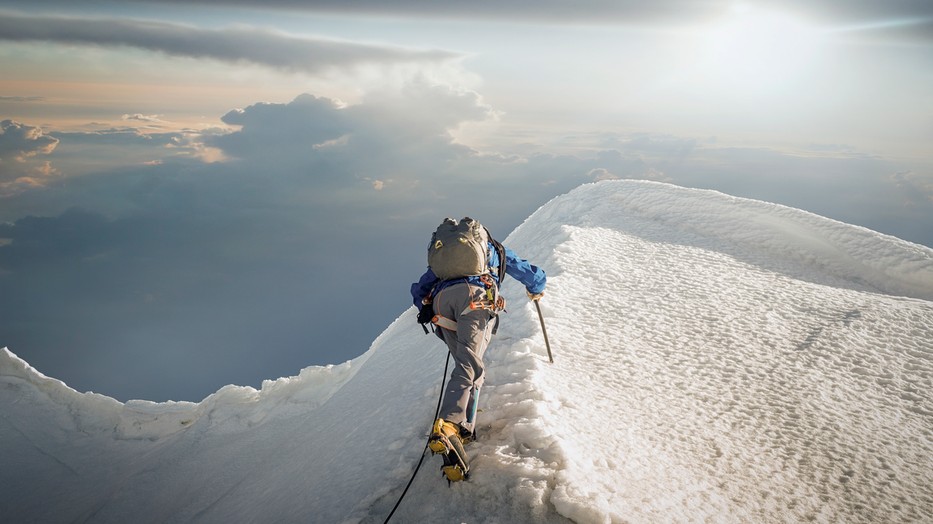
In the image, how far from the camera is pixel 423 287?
6.39m

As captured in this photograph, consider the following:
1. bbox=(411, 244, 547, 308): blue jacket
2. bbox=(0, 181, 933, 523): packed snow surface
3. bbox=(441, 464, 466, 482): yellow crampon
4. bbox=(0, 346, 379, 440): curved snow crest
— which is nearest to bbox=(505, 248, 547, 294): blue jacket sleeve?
bbox=(411, 244, 547, 308): blue jacket

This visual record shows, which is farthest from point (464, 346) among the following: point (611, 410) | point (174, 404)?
point (174, 404)

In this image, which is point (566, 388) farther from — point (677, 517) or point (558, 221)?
point (558, 221)

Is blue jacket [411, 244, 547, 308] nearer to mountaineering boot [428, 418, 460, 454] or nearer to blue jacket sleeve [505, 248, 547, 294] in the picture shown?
blue jacket sleeve [505, 248, 547, 294]

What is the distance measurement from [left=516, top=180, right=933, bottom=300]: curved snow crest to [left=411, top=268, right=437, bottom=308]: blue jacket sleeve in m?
9.13

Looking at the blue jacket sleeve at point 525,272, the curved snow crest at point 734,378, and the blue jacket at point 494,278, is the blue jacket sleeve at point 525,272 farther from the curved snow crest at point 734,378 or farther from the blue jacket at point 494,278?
the curved snow crest at point 734,378

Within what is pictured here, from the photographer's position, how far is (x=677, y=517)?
4957mm

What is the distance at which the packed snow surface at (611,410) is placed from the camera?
5.45 m

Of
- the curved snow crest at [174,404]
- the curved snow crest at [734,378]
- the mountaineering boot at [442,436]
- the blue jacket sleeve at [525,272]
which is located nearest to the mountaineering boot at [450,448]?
the mountaineering boot at [442,436]

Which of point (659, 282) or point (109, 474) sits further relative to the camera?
point (109, 474)

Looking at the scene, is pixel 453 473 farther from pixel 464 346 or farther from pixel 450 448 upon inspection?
pixel 464 346

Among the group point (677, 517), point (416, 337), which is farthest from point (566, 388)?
point (416, 337)

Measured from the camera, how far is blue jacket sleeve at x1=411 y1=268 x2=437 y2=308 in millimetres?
6383

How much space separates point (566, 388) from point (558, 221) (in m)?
9.21
